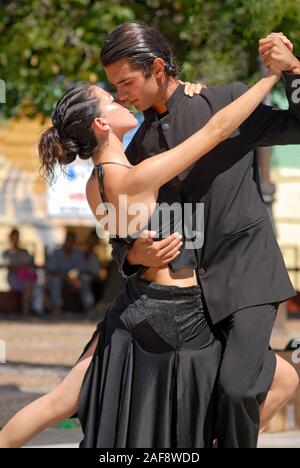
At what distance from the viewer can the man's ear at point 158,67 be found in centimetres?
416

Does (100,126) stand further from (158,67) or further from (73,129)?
(158,67)

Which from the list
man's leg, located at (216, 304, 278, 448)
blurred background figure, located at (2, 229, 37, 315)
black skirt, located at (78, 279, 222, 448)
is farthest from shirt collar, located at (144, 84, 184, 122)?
blurred background figure, located at (2, 229, 37, 315)

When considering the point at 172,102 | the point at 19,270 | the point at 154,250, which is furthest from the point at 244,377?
the point at 19,270

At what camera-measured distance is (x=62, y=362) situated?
11.9 meters

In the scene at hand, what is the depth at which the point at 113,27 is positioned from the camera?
10.7 metres

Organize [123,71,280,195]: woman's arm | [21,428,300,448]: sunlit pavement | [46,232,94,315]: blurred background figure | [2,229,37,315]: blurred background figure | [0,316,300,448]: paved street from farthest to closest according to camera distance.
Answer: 1. [46,232,94,315]: blurred background figure
2. [2,229,37,315]: blurred background figure
3. [0,316,300,448]: paved street
4. [21,428,300,448]: sunlit pavement
5. [123,71,280,195]: woman's arm

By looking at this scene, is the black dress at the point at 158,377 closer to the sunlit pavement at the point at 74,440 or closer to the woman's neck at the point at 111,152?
the woman's neck at the point at 111,152

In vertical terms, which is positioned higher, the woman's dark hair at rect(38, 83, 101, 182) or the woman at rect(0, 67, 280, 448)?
the woman's dark hair at rect(38, 83, 101, 182)

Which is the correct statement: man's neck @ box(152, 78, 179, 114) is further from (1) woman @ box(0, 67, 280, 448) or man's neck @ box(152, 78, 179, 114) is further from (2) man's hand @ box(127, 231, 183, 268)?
(2) man's hand @ box(127, 231, 183, 268)

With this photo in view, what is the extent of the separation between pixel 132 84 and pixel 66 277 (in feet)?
57.2

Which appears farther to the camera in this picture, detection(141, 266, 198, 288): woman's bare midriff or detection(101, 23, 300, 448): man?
detection(141, 266, 198, 288): woman's bare midriff

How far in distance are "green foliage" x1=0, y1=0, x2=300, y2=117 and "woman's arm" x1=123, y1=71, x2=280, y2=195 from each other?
4533 mm

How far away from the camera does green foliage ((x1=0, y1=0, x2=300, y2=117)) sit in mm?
9188

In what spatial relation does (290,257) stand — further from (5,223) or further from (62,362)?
(62,362)
